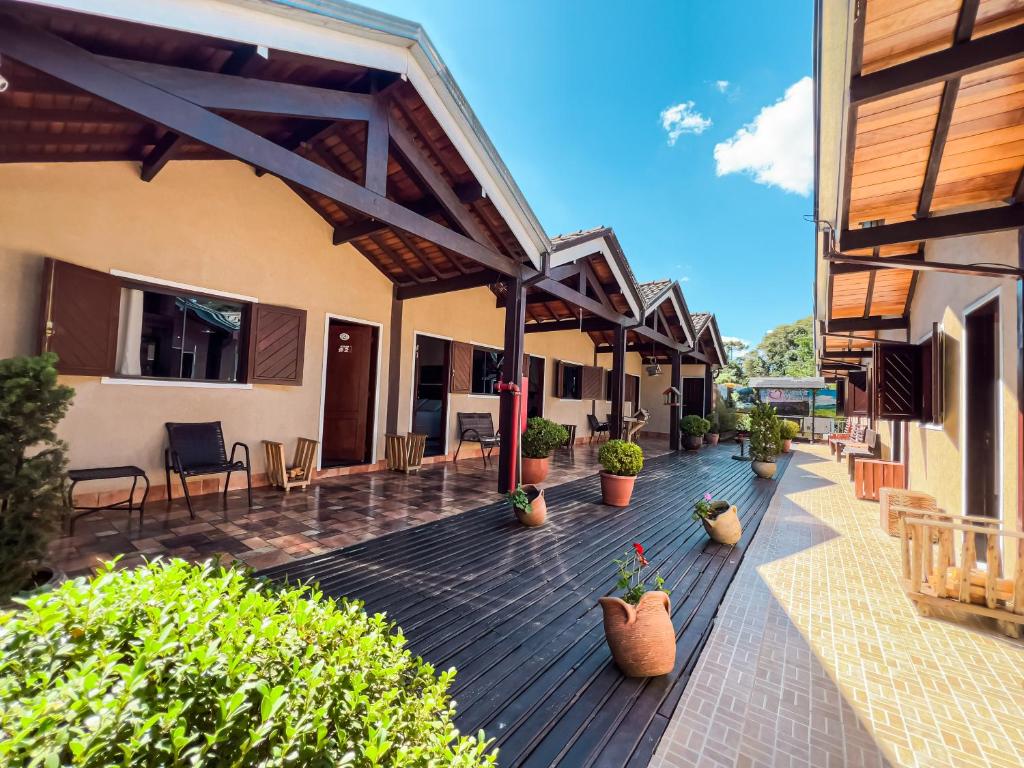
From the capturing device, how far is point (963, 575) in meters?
2.67

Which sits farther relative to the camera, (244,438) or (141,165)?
(244,438)

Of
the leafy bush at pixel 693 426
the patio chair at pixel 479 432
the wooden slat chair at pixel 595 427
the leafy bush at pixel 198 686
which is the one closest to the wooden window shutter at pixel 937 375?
the leafy bush at pixel 198 686

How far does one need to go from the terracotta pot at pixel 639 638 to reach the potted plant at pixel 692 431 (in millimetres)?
10057

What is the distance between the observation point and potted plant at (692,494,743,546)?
3.93 meters

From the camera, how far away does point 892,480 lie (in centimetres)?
579

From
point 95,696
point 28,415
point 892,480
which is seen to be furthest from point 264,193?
point 892,480

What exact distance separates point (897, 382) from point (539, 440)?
13.1 feet

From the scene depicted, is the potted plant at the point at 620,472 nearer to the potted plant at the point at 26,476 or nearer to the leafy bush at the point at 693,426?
the potted plant at the point at 26,476

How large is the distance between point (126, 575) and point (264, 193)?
5376 millimetres

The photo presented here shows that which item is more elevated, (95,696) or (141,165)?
(141,165)

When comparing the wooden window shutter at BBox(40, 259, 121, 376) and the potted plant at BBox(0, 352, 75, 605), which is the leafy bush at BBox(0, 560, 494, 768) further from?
the wooden window shutter at BBox(40, 259, 121, 376)

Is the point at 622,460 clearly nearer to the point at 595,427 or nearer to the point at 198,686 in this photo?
the point at 198,686

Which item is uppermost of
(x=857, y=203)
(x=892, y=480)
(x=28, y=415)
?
(x=857, y=203)

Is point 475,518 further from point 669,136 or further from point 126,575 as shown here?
point 669,136
